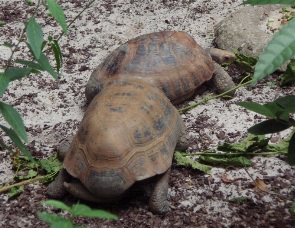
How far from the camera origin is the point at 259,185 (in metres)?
2.85

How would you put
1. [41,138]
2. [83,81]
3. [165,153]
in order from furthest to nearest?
[83,81], [41,138], [165,153]

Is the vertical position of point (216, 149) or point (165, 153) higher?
point (165, 153)

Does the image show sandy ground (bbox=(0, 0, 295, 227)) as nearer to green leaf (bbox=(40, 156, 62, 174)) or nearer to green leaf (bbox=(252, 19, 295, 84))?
green leaf (bbox=(40, 156, 62, 174))

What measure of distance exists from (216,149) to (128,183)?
0.77 m

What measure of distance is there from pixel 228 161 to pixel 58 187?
1021mm

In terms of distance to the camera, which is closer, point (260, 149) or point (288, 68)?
point (260, 149)

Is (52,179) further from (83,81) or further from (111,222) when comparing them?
(83,81)

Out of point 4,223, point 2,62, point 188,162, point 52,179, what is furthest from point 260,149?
point 2,62

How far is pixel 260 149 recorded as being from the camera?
3.15m

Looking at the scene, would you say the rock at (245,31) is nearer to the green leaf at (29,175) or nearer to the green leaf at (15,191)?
the green leaf at (29,175)

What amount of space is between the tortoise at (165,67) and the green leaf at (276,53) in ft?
7.91

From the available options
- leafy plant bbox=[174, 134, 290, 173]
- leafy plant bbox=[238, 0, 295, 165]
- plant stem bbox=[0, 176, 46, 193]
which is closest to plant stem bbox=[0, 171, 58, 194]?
plant stem bbox=[0, 176, 46, 193]

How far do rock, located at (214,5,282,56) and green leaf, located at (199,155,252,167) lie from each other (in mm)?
1413

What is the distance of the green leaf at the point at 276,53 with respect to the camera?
130 centimetres
